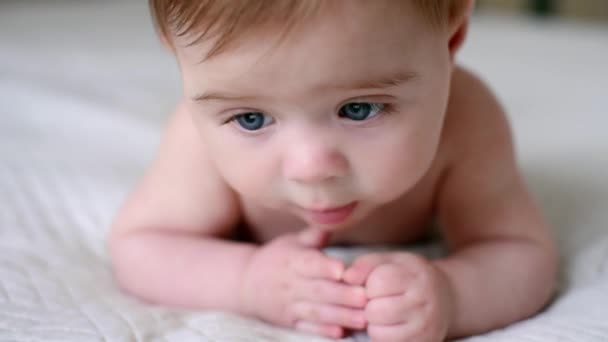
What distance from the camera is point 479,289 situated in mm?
Result: 685

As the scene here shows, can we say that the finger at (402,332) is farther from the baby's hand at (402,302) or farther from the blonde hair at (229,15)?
the blonde hair at (229,15)

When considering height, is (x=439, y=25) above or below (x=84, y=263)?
above

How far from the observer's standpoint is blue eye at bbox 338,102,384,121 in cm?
58

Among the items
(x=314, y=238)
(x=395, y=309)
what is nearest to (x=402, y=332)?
(x=395, y=309)

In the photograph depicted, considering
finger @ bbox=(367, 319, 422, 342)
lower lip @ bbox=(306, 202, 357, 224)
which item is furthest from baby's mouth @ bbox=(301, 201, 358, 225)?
finger @ bbox=(367, 319, 422, 342)

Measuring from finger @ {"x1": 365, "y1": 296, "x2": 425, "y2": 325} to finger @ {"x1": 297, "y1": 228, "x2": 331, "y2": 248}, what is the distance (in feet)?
0.29

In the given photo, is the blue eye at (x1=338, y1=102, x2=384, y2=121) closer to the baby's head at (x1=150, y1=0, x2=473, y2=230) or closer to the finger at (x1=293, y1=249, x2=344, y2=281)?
the baby's head at (x1=150, y1=0, x2=473, y2=230)

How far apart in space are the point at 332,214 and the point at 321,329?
0.34 ft

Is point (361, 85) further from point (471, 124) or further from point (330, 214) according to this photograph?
point (471, 124)

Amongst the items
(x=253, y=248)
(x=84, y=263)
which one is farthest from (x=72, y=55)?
(x=253, y=248)

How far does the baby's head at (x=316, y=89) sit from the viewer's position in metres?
0.54

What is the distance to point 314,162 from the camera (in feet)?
1.89

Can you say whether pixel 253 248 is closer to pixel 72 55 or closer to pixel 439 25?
pixel 439 25

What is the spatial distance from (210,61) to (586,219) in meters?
0.58
